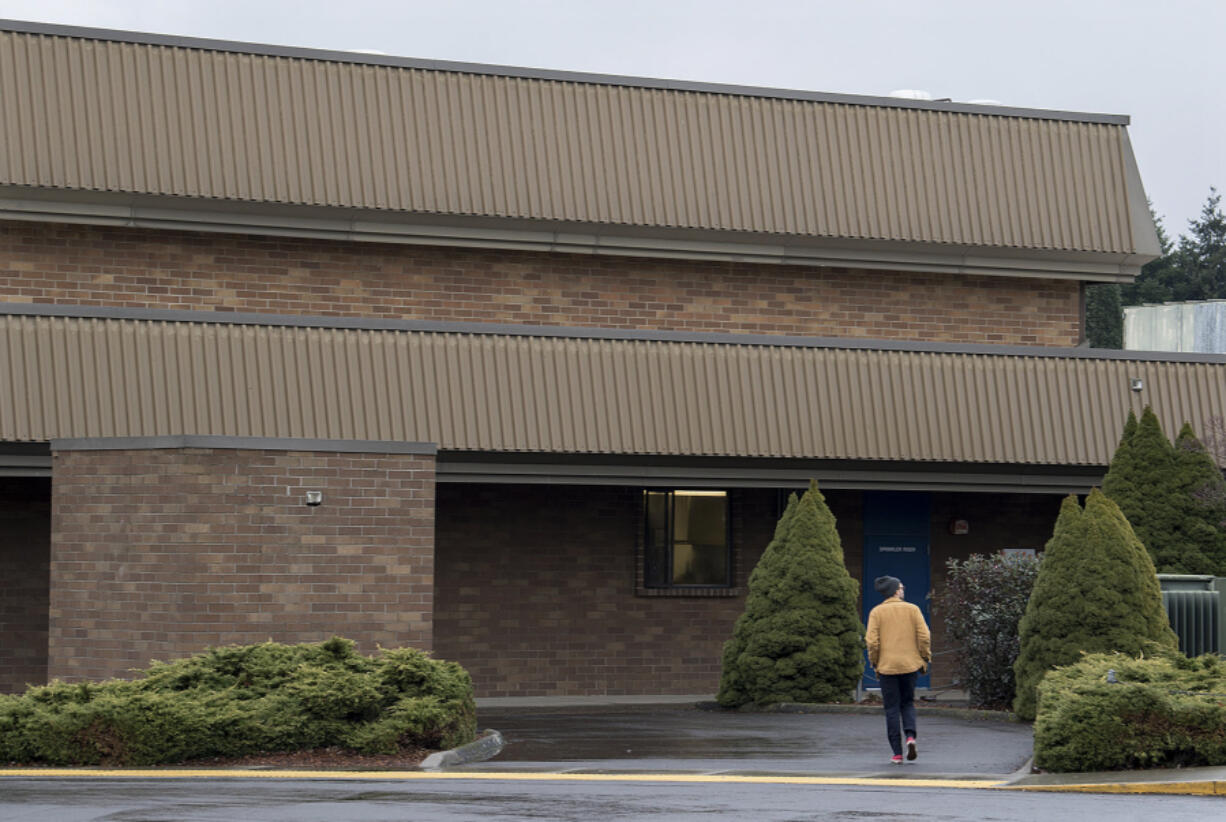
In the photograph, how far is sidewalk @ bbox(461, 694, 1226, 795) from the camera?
1355 cm

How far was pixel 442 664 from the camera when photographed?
16.2 metres

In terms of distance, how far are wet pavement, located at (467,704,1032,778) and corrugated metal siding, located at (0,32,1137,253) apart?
6.75m

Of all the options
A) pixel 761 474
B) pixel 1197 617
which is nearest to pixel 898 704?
pixel 1197 617

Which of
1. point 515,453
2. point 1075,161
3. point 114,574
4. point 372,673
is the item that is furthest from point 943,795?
point 1075,161

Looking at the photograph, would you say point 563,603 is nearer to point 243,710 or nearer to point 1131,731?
point 243,710

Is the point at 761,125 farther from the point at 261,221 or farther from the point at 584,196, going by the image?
the point at 261,221

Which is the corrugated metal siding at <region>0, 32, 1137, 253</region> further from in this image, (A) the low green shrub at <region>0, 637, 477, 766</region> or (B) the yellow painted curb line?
(B) the yellow painted curb line

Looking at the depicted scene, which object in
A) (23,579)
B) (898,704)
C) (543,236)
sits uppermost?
(543,236)

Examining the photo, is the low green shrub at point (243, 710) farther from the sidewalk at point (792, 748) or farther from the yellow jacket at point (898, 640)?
the yellow jacket at point (898, 640)

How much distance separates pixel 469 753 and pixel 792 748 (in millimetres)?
2804

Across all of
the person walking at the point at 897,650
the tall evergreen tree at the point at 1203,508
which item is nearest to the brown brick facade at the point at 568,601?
the tall evergreen tree at the point at 1203,508

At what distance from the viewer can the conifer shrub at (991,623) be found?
64.4 ft

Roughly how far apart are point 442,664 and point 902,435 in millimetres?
8857

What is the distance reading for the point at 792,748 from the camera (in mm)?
16266
